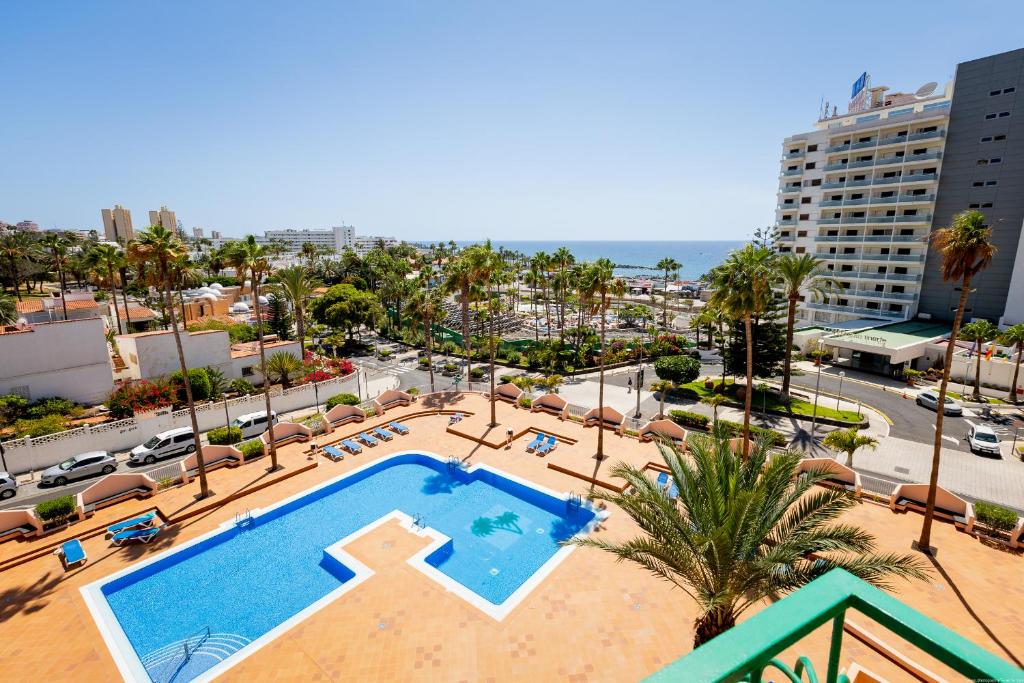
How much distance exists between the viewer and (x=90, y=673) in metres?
14.1

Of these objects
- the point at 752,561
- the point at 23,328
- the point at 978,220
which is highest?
the point at 978,220

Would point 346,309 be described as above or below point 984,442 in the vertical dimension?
above

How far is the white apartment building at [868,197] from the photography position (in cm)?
5403

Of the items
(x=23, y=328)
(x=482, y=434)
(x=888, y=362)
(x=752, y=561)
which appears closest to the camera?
(x=752, y=561)

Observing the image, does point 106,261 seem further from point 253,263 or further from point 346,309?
point 253,263

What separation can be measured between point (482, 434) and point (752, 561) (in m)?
19.8

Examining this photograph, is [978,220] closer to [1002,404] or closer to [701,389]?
[701,389]

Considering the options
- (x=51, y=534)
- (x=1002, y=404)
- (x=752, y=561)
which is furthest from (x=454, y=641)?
(x=1002, y=404)

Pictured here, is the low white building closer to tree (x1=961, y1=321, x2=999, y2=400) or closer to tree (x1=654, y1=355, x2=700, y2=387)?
tree (x1=654, y1=355, x2=700, y2=387)

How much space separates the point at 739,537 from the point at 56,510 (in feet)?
87.2

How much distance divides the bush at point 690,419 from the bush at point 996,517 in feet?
44.4

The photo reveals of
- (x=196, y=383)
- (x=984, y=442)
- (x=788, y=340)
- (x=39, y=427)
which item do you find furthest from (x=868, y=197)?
(x=39, y=427)

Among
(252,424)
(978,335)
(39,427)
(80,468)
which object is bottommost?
(80,468)

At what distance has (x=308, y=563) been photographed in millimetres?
19391
